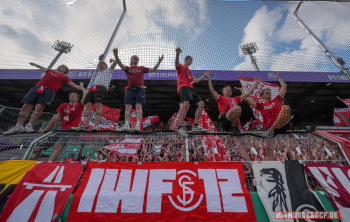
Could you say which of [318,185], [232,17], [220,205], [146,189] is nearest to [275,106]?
[318,185]

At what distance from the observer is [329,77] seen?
799 centimetres

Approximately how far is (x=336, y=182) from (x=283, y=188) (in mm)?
846

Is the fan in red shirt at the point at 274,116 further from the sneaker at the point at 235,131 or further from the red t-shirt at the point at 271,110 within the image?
the sneaker at the point at 235,131

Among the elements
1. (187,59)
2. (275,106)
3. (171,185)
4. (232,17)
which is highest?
(232,17)

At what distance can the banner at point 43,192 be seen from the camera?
2.00 meters

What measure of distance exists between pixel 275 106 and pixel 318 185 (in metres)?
1.90

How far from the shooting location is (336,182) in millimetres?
2307

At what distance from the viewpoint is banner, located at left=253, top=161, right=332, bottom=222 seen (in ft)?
6.82

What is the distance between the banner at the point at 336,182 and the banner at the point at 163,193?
45.4 inches

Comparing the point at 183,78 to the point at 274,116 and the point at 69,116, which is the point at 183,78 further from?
the point at 69,116

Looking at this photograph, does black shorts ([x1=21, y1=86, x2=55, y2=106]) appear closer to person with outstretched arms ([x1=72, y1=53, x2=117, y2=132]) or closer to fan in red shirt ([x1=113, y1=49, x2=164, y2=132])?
person with outstretched arms ([x1=72, y1=53, x2=117, y2=132])

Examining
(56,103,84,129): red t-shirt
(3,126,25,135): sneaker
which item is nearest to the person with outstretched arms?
(56,103,84,129): red t-shirt

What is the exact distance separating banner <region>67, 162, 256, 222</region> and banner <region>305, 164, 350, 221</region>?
1154 millimetres

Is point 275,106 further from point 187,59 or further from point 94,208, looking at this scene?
point 94,208
